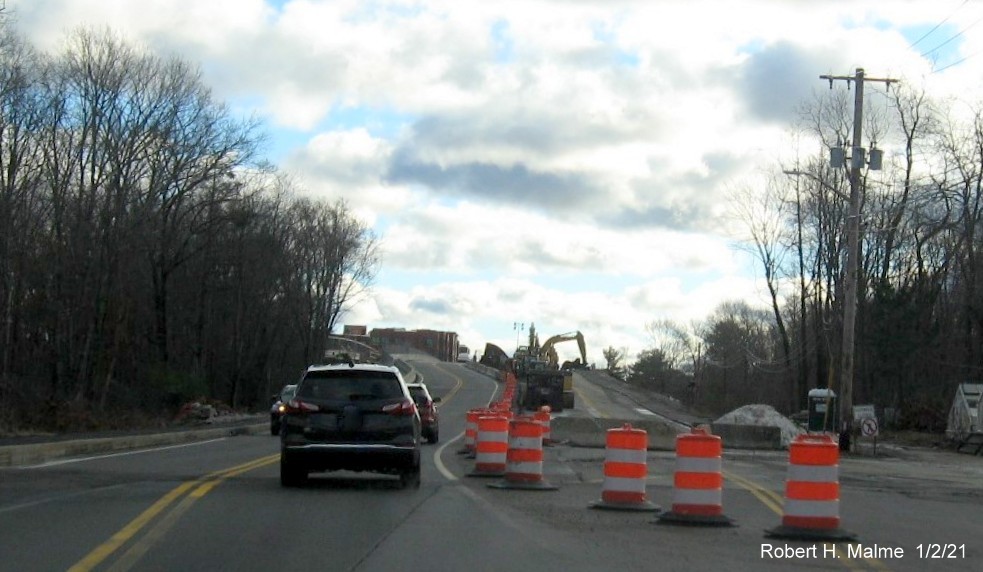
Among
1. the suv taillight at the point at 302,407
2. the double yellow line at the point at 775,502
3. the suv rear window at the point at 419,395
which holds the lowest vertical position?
the double yellow line at the point at 775,502

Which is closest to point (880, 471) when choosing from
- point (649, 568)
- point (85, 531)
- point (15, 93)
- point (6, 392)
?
A: point (649, 568)

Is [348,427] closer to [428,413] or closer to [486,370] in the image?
[428,413]

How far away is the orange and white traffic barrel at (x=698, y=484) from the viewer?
11742 millimetres

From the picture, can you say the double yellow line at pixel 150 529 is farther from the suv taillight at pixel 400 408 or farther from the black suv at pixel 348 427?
the suv taillight at pixel 400 408

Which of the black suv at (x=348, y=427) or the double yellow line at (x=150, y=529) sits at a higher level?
the black suv at (x=348, y=427)

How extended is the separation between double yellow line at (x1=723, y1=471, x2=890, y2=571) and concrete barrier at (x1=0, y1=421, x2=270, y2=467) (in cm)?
1275

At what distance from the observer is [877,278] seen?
62.2 m

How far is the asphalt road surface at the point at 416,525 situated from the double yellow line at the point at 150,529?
0.06ft

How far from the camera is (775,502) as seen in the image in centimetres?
1482

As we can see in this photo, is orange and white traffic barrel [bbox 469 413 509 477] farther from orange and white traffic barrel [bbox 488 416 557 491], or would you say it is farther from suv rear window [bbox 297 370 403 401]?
suv rear window [bbox 297 370 403 401]

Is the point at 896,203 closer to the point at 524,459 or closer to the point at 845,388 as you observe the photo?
the point at 845,388

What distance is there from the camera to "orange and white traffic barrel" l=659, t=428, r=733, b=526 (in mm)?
11742

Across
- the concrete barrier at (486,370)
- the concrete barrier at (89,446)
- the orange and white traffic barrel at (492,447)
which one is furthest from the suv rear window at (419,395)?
the concrete barrier at (486,370)

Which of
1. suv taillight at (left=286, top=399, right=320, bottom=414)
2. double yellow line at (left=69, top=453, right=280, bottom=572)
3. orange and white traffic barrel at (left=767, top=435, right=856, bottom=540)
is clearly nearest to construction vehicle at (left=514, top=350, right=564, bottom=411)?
double yellow line at (left=69, top=453, right=280, bottom=572)
